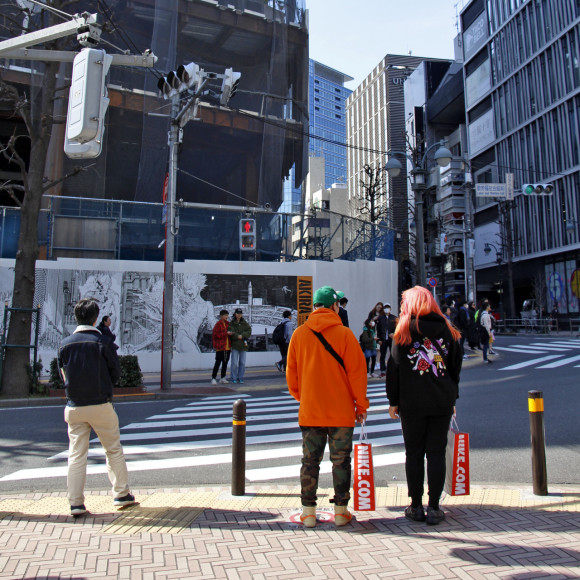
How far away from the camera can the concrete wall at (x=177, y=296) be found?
15.2 meters

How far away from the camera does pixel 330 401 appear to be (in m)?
4.00

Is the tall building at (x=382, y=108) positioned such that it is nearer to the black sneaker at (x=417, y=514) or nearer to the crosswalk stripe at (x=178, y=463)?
the crosswalk stripe at (x=178, y=463)

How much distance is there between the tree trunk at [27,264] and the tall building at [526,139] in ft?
104

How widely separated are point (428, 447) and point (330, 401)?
80cm

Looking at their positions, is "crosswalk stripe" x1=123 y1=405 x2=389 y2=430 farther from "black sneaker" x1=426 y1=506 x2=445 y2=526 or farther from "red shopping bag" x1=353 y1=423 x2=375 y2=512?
"black sneaker" x1=426 y1=506 x2=445 y2=526

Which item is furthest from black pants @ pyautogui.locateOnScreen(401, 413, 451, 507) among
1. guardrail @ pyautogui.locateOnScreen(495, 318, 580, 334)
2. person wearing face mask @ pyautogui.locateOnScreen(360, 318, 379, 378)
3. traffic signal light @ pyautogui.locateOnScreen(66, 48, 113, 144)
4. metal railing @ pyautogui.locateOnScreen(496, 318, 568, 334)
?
guardrail @ pyautogui.locateOnScreen(495, 318, 580, 334)

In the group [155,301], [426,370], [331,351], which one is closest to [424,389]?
[426,370]

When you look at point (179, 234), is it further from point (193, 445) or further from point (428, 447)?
point (428, 447)

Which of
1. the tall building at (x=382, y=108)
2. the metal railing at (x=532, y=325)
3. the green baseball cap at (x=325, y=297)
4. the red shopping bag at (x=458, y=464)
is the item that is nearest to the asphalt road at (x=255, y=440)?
the red shopping bag at (x=458, y=464)

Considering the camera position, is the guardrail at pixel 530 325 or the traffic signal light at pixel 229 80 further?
the guardrail at pixel 530 325

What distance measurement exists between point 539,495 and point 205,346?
13.1 meters

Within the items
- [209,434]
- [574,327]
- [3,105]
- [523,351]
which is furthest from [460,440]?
[574,327]

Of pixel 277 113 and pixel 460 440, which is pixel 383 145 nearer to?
pixel 277 113

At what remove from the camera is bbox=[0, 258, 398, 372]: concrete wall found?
15.2 meters
